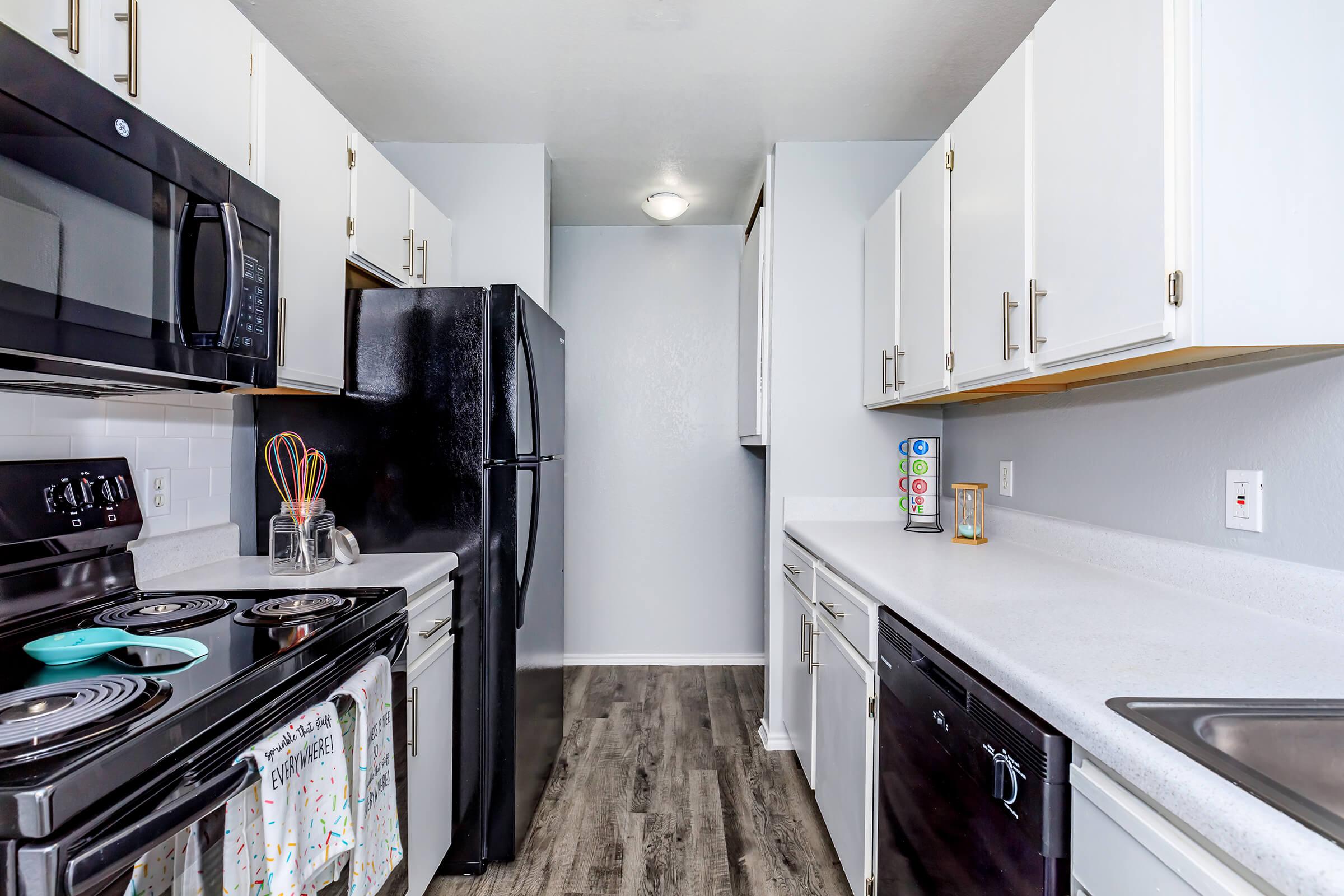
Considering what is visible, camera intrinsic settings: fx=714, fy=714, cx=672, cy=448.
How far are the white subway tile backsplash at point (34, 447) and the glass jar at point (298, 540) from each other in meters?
0.41

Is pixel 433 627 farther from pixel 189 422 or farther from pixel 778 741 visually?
pixel 778 741

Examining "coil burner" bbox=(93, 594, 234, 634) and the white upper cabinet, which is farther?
the white upper cabinet

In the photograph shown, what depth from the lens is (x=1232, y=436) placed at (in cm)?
134

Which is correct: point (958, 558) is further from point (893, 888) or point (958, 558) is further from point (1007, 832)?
point (1007, 832)

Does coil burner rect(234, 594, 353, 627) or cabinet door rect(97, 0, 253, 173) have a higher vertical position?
cabinet door rect(97, 0, 253, 173)

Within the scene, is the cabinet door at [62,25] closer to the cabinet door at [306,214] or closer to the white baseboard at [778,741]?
the cabinet door at [306,214]

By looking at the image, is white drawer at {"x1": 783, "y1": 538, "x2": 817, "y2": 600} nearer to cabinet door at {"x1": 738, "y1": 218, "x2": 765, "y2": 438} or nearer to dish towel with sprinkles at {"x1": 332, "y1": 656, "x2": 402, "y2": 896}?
cabinet door at {"x1": 738, "y1": 218, "x2": 765, "y2": 438}

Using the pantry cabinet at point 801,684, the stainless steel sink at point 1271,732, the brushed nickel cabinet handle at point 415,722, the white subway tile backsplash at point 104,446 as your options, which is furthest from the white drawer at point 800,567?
the white subway tile backsplash at point 104,446

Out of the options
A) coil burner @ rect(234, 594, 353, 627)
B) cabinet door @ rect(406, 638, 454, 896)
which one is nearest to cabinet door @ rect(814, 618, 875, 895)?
cabinet door @ rect(406, 638, 454, 896)

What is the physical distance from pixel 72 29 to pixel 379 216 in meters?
1.08

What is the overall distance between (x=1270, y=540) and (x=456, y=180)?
282 centimetres

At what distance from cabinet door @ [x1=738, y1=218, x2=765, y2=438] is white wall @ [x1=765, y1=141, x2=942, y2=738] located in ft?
0.57

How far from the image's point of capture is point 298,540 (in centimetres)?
169

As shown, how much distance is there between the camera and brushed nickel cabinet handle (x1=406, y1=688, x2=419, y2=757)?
164cm
